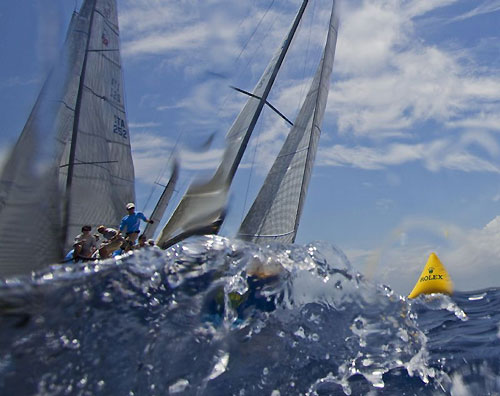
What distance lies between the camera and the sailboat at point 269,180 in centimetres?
1523

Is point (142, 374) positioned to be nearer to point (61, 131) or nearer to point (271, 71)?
point (61, 131)

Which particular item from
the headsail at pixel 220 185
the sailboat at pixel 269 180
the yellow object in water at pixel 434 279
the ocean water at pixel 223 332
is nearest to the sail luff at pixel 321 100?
the sailboat at pixel 269 180

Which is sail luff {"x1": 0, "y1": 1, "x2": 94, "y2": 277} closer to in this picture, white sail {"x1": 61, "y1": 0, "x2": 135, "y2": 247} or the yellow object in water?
white sail {"x1": 61, "y1": 0, "x2": 135, "y2": 247}

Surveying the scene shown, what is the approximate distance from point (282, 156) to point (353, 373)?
43.2ft

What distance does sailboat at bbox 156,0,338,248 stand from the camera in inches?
600

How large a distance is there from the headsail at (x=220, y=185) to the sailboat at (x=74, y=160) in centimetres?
239

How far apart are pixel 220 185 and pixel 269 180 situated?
71.6 inches

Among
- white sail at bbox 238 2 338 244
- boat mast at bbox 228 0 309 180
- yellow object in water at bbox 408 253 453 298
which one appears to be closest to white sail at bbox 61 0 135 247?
boat mast at bbox 228 0 309 180

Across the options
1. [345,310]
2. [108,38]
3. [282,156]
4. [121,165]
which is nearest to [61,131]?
[121,165]

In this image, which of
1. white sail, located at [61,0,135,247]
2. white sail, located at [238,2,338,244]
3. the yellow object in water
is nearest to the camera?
white sail, located at [238,2,338,244]

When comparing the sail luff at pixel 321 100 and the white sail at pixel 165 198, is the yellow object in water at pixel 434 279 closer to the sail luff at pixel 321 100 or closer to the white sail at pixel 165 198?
the sail luff at pixel 321 100

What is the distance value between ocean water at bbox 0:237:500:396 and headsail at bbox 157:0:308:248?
30.2 feet

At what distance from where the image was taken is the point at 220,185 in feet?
51.5

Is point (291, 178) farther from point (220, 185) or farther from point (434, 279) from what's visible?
point (434, 279)
